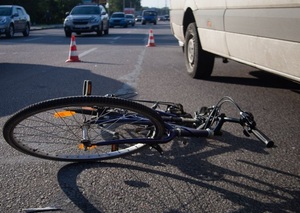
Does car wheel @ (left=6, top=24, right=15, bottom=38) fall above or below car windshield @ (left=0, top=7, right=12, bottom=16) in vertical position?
below

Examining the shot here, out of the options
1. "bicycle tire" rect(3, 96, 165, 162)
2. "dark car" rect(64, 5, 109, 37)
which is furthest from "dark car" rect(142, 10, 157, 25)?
"bicycle tire" rect(3, 96, 165, 162)

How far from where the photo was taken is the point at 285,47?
364 cm

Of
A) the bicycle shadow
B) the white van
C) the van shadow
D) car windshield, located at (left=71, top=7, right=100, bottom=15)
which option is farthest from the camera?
car windshield, located at (left=71, top=7, right=100, bottom=15)

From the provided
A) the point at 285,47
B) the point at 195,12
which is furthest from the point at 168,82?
the point at 285,47

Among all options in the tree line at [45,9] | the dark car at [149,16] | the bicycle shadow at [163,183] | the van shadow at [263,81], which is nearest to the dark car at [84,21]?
the van shadow at [263,81]

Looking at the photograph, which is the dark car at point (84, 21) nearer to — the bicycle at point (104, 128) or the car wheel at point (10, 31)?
A: the car wheel at point (10, 31)

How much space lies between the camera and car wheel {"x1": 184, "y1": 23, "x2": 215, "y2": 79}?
6754mm

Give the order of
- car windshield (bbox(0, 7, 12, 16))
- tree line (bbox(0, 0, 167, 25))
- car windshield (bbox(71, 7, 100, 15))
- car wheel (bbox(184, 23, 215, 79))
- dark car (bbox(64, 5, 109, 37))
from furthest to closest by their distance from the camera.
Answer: tree line (bbox(0, 0, 167, 25))
car windshield (bbox(71, 7, 100, 15))
dark car (bbox(64, 5, 109, 37))
car windshield (bbox(0, 7, 12, 16))
car wheel (bbox(184, 23, 215, 79))

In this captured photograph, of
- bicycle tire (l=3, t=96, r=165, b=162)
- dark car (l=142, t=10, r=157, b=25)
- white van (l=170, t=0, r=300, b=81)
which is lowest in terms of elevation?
dark car (l=142, t=10, r=157, b=25)

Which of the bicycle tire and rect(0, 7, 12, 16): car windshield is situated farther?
rect(0, 7, 12, 16): car windshield

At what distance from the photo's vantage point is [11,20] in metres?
19.4

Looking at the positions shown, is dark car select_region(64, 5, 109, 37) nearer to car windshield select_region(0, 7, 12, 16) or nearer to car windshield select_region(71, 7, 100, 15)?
car windshield select_region(71, 7, 100, 15)

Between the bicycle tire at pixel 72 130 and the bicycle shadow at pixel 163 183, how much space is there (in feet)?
0.51

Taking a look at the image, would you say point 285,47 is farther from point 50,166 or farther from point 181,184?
point 50,166
